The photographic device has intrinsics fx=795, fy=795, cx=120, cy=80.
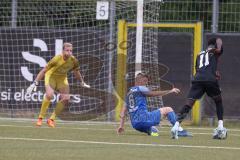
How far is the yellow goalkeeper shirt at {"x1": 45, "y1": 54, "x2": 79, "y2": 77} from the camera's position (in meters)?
17.9

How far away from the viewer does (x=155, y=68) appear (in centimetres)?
2025

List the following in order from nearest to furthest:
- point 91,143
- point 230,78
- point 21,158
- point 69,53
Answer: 1. point 21,158
2. point 91,143
3. point 69,53
4. point 230,78

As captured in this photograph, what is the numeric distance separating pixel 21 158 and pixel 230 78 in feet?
36.2

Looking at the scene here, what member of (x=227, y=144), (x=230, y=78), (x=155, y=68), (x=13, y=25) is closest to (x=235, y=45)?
(x=230, y=78)

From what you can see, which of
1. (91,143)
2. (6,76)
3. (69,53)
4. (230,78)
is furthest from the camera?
(6,76)

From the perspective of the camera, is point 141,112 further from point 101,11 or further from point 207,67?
point 101,11

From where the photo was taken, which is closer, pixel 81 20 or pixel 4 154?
pixel 4 154

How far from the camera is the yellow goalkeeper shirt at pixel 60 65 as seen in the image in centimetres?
1792

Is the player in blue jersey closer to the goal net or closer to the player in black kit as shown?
the player in black kit

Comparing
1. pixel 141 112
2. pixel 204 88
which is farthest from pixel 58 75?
pixel 204 88

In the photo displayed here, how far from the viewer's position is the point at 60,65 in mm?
17969

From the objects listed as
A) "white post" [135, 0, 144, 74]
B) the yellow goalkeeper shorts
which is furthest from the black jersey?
the yellow goalkeeper shorts

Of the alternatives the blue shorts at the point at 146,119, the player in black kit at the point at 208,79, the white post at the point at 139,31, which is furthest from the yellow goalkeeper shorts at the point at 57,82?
the player in black kit at the point at 208,79

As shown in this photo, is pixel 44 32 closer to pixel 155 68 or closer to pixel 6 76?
pixel 6 76
